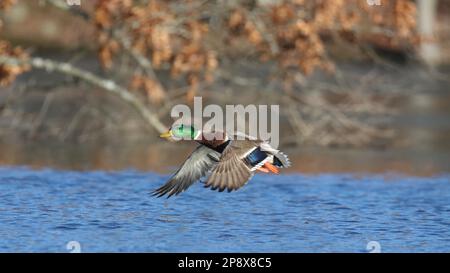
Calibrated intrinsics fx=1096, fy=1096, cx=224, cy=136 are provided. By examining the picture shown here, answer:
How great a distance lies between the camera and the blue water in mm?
9023

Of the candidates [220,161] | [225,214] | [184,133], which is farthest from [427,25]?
[220,161]

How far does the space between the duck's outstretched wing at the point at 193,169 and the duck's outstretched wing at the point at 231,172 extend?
22 cm

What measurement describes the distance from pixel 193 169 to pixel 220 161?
1.38 feet

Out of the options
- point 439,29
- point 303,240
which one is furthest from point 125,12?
point 439,29

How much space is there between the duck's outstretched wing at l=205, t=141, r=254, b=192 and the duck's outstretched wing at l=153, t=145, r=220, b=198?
220 millimetres

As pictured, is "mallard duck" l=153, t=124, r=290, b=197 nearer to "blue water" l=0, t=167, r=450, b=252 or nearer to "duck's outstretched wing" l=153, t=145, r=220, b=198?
"duck's outstretched wing" l=153, t=145, r=220, b=198

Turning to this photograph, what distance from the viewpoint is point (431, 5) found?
3300 centimetres

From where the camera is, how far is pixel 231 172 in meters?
9.77

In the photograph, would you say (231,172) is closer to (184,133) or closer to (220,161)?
(220,161)

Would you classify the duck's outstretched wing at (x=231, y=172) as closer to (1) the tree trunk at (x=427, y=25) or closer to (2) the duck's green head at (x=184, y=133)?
(2) the duck's green head at (x=184, y=133)

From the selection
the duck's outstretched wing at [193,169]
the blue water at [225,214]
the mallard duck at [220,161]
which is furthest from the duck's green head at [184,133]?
the blue water at [225,214]

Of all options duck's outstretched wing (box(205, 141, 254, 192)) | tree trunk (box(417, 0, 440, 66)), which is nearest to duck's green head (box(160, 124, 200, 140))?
duck's outstretched wing (box(205, 141, 254, 192))
